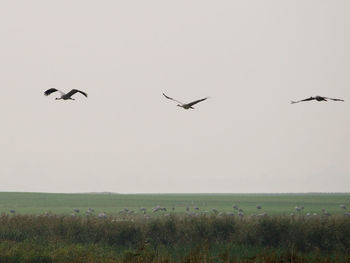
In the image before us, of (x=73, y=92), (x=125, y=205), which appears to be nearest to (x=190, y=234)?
(x=73, y=92)

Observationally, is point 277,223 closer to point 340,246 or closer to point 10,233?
point 340,246

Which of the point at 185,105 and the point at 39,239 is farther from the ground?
the point at 185,105

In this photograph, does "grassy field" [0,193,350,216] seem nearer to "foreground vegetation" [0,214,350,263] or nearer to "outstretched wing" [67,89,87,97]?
"foreground vegetation" [0,214,350,263]

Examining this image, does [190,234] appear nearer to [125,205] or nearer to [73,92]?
[73,92]

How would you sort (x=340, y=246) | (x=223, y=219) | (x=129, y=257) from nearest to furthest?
(x=129, y=257) → (x=340, y=246) → (x=223, y=219)

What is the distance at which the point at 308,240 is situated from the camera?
30.9 m

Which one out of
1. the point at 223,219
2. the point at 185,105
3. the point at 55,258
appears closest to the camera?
the point at 185,105

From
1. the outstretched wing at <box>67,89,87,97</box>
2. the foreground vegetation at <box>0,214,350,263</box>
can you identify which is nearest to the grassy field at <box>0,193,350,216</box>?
the foreground vegetation at <box>0,214,350,263</box>

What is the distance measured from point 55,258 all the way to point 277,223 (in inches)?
508

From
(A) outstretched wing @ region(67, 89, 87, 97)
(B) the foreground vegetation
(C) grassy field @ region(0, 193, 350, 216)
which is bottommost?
(B) the foreground vegetation

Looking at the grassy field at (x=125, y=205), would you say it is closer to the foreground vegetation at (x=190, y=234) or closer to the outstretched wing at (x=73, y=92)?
the foreground vegetation at (x=190, y=234)

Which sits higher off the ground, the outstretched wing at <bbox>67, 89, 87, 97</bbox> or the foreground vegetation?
the outstretched wing at <bbox>67, 89, 87, 97</bbox>

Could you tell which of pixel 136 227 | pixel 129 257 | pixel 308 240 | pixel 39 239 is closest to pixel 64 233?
pixel 39 239

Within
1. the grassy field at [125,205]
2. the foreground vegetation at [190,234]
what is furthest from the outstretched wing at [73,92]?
the grassy field at [125,205]
